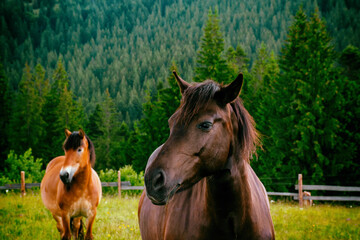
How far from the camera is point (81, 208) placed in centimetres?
606

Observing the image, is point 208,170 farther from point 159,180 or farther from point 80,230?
point 80,230

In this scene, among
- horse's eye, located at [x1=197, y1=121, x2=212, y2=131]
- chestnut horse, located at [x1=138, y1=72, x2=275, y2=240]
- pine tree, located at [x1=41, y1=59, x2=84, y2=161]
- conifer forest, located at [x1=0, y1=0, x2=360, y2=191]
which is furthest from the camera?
pine tree, located at [x1=41, y1=59, x2=84, y2=161]

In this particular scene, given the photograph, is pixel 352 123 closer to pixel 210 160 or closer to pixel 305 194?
pixel 305 194

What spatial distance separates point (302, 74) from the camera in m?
16.6

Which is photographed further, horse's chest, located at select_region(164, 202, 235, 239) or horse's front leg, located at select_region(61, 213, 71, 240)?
horse's front leg, located at select_region(61, 213, 71, 240)

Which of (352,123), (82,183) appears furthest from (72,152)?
(352,123)

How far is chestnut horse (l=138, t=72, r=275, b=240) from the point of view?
6.18ft

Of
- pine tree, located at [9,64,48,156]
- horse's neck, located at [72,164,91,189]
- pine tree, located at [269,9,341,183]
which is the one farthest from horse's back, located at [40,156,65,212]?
pine tree, located at [9,64,48,156]

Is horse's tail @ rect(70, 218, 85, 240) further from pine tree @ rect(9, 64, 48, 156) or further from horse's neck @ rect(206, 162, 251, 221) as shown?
pine tree @ rect(9, 64, 48, 156)

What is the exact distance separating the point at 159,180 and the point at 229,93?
856 mm

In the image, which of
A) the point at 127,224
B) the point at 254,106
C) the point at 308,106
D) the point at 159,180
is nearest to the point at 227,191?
the point at 159,180

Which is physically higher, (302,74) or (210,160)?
(210,160)

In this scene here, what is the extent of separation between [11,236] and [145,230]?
16.2 feet

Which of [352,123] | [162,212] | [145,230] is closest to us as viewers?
[162,212]
